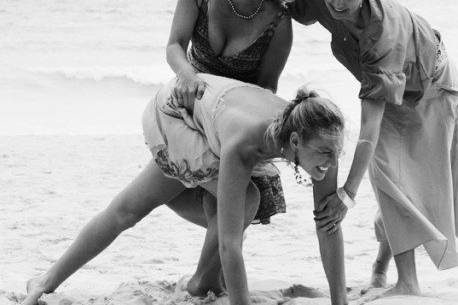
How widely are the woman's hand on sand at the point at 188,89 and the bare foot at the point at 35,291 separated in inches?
41.9

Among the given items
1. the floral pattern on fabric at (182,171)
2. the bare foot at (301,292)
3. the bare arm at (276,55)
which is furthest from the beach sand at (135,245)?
the bare arm at (276,55)

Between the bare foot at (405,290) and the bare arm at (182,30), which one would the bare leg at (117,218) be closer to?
the bare arm at (182,30)

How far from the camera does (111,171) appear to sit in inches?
291

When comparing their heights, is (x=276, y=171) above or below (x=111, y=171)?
above

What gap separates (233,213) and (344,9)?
2.86 feet

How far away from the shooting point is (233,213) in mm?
3609

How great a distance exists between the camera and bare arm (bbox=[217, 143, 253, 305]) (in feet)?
11.7

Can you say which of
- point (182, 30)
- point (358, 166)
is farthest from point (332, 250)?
point (182, 30)

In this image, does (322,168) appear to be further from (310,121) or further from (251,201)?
(251,201)

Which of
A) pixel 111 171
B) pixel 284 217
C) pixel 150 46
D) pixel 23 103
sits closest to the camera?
pixel 284 217

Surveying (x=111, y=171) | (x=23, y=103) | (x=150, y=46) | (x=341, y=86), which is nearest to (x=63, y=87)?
(x=23, y=103)

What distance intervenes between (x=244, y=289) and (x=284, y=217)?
2.75 metres

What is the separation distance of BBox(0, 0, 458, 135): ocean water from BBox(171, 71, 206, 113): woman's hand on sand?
5.45 meters

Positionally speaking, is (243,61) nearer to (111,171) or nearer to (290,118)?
(290,118)
